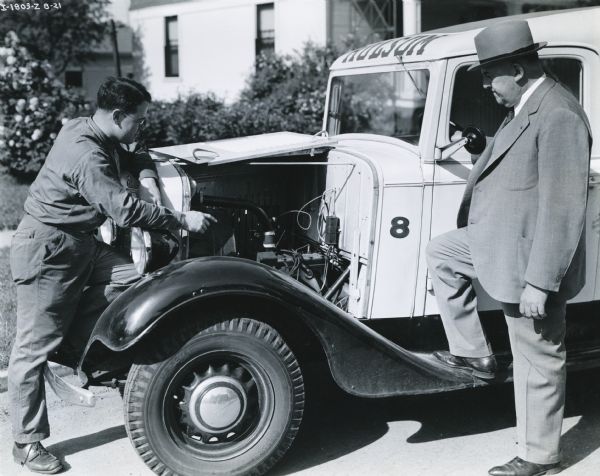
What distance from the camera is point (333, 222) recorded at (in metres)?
4.04

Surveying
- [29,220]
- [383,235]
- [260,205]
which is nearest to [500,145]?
[383,235]

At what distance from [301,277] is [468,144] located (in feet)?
3.80

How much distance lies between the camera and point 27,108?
1019 cm

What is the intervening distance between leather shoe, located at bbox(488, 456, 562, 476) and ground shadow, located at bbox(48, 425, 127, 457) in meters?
1.89

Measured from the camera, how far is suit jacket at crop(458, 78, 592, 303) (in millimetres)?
2988

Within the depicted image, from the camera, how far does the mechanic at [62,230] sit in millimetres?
3299

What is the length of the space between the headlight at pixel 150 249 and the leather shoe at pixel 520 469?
6.08 feet

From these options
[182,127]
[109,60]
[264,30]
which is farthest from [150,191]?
[109,60]

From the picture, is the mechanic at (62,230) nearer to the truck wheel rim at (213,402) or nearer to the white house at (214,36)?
the truck wheel rim at (213,402)

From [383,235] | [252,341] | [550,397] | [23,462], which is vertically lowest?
[23,462]

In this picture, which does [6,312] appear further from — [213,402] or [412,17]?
[412,17]

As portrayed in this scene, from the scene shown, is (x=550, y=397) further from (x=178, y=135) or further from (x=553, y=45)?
(x=178, y=135)

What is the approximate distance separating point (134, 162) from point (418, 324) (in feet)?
5.68

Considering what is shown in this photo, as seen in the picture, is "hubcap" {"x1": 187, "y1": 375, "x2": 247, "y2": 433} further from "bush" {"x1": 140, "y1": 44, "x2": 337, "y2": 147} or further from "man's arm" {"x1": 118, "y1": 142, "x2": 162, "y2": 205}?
"bush" {"x1": 140, "y1": 44, "x2": 337, "y2": 147}
